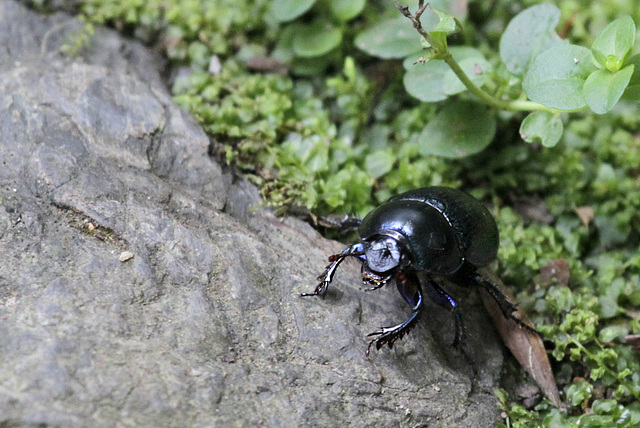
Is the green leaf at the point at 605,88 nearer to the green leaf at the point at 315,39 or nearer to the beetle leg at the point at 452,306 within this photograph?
the beetle leg at the point at 452,306

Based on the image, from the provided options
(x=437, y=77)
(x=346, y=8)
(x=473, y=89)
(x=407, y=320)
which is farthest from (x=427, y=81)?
(x=407, y=320)

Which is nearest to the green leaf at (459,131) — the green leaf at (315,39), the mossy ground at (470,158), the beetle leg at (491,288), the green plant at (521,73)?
the green plant at (521,73)

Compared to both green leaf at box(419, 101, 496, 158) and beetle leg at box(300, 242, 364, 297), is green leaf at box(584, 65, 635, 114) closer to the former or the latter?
green leaf at box(419, 101, 496, 158)

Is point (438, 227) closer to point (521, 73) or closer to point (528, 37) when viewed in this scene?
point (521, 73)

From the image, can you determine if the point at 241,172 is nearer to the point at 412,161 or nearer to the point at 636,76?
the point at 412,161

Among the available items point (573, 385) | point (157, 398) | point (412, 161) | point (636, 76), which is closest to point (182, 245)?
point (157, 398)

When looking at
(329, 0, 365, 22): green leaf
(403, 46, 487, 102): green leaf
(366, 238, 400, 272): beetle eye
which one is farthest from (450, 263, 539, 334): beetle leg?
(329, 0, 365, 22): green leaf
